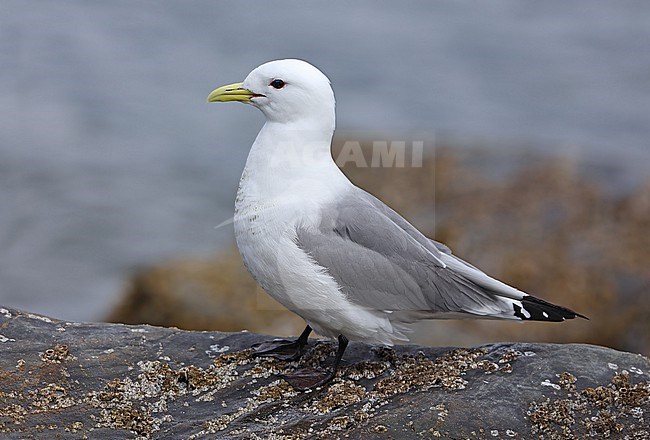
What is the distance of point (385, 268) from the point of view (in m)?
5.12

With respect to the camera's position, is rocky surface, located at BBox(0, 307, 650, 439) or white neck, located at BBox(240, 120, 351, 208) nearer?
rocky surface, located at BBox(0, 307, 650, 439)

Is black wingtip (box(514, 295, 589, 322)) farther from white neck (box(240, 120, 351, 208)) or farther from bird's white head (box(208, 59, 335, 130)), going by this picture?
bird's white head (box(208, 59, 335, 130))

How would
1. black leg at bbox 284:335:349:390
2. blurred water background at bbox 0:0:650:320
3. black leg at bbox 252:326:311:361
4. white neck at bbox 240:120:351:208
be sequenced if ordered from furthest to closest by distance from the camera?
blurred water background at bbox 0:0:650:320 → black leg at bbox 252:326:311:361 → white neck at bbox 240:120:351:208 → black leg at bbox 284:335:349:390

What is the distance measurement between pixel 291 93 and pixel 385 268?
112 centimetres

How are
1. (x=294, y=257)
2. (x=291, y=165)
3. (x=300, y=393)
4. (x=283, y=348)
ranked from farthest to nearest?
1. (x=283, y=348)
2. (x=291, y=165)
3. (x=294, y=257)
4. (x=300, y=393)

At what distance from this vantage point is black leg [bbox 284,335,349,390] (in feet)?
16.3

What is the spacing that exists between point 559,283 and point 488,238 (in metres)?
0.80

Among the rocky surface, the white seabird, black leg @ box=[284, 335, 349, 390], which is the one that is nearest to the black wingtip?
the white seabird

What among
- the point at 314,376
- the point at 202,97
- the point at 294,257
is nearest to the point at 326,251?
the point at 294,257

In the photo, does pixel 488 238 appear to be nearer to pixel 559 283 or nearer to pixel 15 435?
pixel 559 283

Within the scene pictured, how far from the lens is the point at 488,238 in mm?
9078

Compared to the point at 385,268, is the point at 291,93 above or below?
above

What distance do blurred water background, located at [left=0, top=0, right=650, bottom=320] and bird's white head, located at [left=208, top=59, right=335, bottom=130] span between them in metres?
5.35

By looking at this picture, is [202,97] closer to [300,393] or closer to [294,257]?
[294,257]
